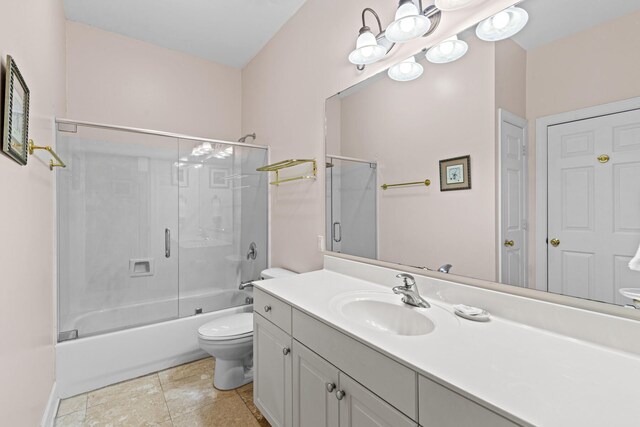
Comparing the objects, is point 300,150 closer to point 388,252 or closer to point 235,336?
point 388,252

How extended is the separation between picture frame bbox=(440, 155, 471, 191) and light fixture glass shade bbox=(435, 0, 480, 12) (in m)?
0.60

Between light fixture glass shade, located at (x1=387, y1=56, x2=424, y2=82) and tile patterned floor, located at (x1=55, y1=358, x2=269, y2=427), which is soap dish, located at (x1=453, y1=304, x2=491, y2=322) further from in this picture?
tile patterned floor, located at (x1=55, y1=358, x2=269, y2=427)

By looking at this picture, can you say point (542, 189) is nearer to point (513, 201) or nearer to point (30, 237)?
point (513, 201)

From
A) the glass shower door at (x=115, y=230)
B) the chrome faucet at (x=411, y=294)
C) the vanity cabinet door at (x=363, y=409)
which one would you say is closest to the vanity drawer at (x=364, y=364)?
the vanity cabinet door at (x=363, y=409)

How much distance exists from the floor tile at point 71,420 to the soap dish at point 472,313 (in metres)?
2.06

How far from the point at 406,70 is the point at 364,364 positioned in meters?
1.32

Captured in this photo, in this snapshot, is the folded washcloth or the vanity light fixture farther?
the vanity light fixture

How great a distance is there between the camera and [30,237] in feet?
4.26

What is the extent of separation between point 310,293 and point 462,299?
66 cm

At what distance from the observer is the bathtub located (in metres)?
1.88

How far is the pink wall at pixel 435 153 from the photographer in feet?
3.79

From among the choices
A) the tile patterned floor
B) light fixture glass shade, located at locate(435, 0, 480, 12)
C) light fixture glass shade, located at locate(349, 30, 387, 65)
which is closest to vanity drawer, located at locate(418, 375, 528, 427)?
the tile patterned floor

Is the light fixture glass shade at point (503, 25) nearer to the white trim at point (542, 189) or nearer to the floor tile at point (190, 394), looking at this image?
the white trim at point (542, 189)

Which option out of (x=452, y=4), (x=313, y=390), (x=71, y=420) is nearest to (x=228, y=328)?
(x=71, y=420)
